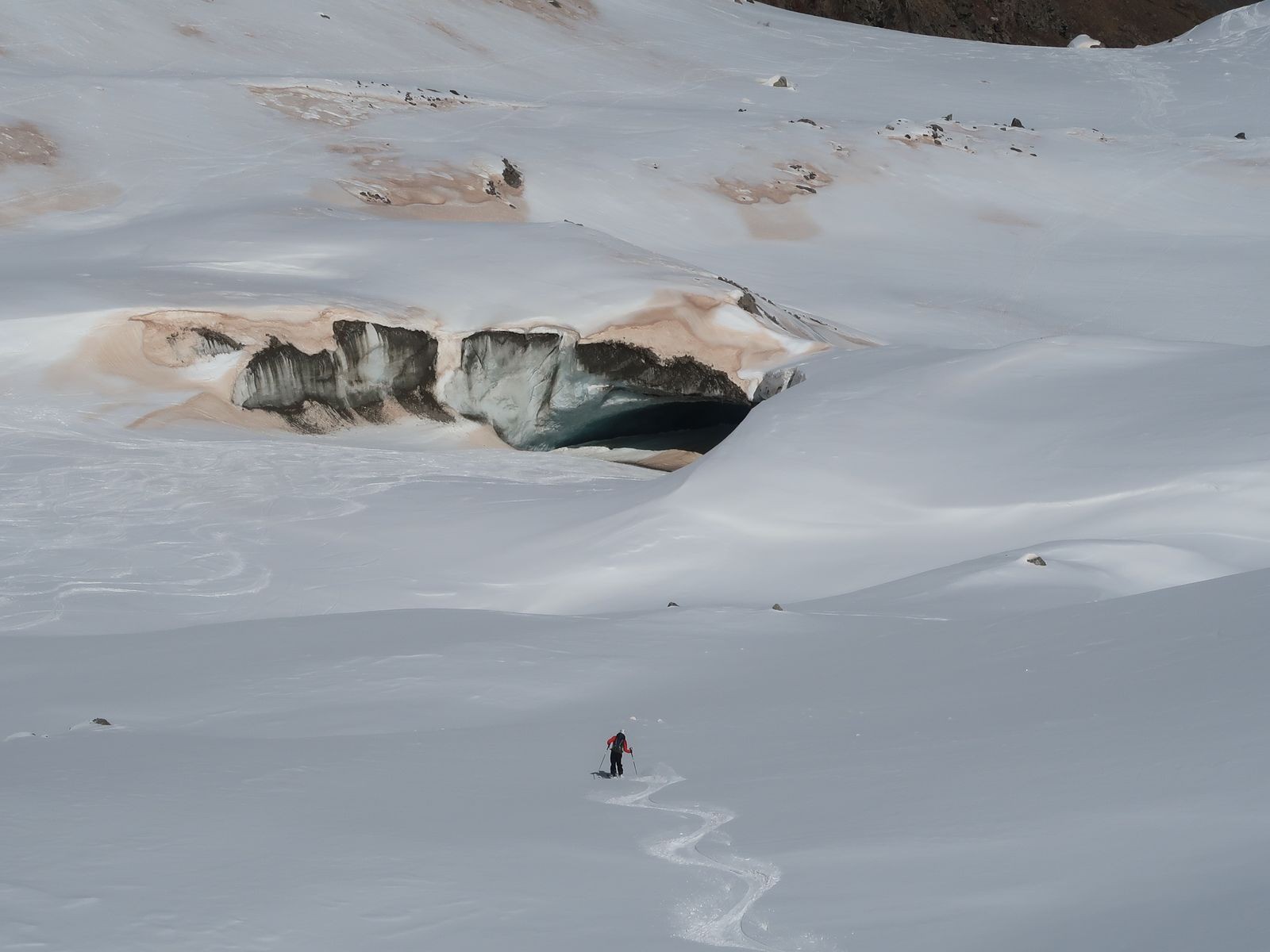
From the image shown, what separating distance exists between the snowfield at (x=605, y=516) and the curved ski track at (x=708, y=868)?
0.08 feet

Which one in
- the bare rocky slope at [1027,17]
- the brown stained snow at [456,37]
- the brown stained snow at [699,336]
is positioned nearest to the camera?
the brown stained snow at [699,336]

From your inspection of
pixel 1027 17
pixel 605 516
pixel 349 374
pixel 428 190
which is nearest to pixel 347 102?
pixel 428 190

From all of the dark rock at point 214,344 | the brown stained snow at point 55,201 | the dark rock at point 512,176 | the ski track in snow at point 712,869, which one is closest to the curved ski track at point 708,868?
the ski track in snow at point 712,869

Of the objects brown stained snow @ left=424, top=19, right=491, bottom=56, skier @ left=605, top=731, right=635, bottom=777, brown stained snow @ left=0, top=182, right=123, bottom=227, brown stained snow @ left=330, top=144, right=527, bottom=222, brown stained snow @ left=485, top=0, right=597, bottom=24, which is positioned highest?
brown stained snow @ left=485, top=0, right=597, bottom=24

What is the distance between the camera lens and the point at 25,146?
21.3 m

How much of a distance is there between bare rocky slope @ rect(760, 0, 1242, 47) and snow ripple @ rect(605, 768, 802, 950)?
60.6 m

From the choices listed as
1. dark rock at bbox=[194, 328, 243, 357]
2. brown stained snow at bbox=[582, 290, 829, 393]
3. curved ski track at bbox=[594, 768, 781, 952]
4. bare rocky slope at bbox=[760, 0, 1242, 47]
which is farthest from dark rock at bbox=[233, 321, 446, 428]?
bare rocky slope at bbox=[760, 0, 1242, 47]

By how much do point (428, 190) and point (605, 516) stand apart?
10851 millimetres

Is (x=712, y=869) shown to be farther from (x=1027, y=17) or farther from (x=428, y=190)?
(x=1027, y=17)

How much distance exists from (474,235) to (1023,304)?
9255 mm

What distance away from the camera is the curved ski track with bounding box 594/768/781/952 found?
4695mm

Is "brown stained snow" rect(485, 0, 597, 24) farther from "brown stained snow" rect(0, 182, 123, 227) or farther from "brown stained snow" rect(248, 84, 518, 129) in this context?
"brown stained snow" rect(0, 182, 123, 227)

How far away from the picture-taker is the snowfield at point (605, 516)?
5.01 m

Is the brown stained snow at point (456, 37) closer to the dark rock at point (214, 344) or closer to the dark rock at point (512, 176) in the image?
the dark rock at point (512, 176)
